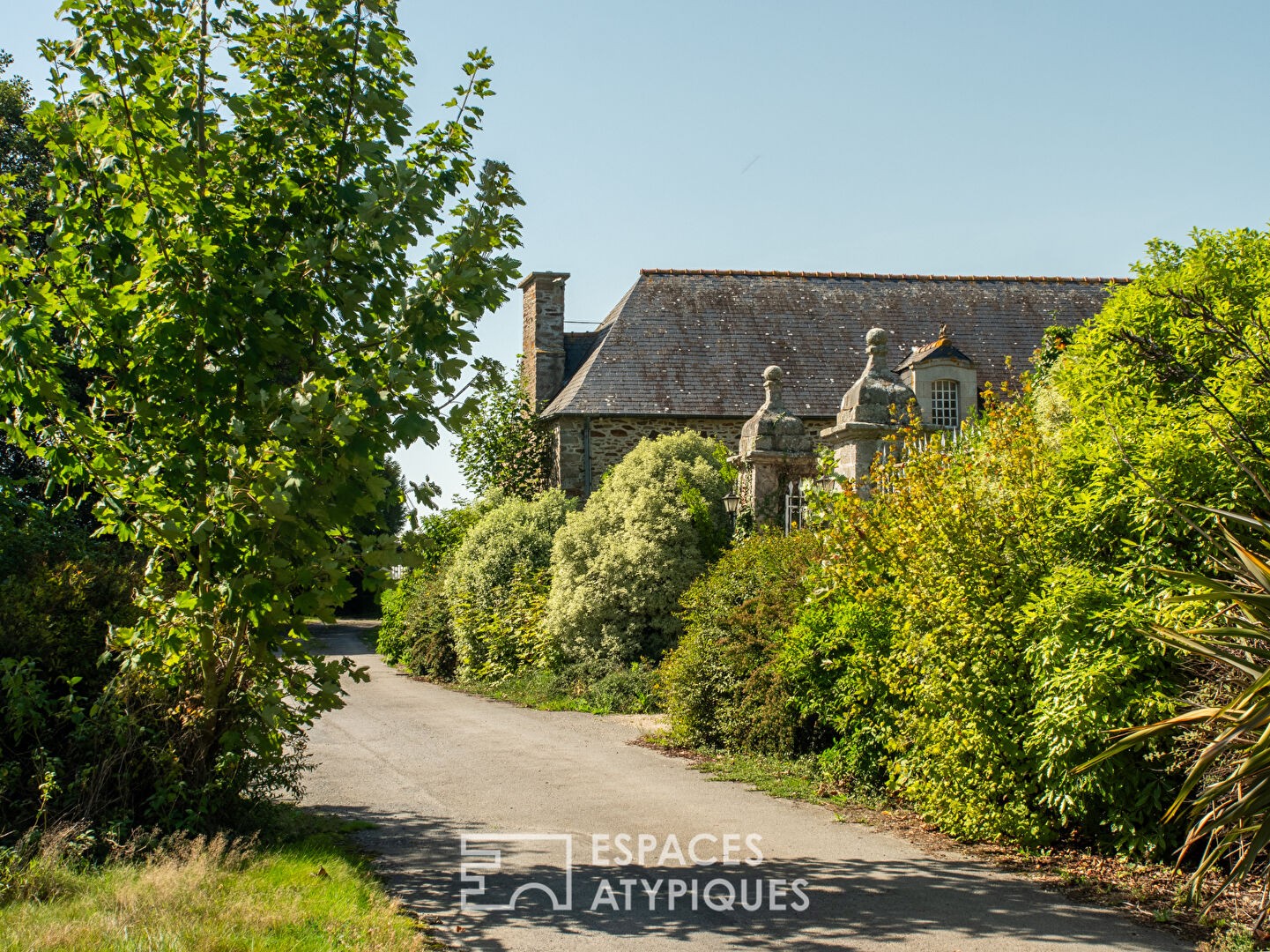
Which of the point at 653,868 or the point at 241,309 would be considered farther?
the point at 653,868

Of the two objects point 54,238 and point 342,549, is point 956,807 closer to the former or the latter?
point 342,549

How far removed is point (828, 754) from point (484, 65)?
240 inches

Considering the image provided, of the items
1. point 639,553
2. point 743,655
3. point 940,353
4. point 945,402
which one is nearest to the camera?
point 743,655

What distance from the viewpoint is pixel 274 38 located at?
662 cm

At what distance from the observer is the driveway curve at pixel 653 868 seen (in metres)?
5.54

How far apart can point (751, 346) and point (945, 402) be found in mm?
4332

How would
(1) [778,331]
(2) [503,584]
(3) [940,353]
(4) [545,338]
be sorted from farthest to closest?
(4) [545,338] < (1) [778,331] < (3) [940,353] < (2) [503,584]

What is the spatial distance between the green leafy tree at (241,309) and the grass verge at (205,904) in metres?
0.73

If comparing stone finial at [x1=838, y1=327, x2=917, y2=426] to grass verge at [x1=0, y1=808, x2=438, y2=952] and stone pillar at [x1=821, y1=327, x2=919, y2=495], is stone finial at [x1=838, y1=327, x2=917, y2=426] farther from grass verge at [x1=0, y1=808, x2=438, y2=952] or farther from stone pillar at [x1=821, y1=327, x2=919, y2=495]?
grass verge at [x1=0, y1=808, x2=438, y2=952]

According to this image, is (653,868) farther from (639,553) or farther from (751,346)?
(751,346)

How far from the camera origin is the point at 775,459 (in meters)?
15.1

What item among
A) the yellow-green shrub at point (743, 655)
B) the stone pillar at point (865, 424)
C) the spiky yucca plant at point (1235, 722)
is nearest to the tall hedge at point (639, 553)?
the yellow-green shrub at point (743, 655)

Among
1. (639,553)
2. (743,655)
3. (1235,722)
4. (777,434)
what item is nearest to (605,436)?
(639,553)

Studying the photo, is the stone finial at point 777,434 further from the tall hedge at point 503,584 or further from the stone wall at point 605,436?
the stone wall at point 605,436
